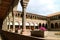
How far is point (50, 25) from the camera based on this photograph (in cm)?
4800

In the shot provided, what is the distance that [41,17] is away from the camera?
52.2m

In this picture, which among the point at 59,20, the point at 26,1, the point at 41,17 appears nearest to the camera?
the point at 26,1

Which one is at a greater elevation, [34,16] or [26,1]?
[26,1]

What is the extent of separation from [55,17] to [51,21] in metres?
2.60

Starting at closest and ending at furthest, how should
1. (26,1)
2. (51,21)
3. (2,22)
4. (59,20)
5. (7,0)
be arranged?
1. (26,1)
2. (7,0)
3. (2,22)
4. (59,20)
5. (51,21)

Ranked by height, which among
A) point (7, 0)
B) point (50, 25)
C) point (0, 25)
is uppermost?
point (7, 0)

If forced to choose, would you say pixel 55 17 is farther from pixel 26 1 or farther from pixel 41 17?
pixel 26 1

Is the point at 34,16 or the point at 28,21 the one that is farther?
the point at 34,16

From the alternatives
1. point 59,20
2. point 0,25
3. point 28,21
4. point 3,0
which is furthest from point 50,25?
point 3,0

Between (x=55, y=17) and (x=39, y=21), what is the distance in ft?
21.6

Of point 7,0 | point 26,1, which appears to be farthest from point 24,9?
point 7,0

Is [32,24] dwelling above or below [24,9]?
below

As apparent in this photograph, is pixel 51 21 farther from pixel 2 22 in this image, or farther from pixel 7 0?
pixel 7 0

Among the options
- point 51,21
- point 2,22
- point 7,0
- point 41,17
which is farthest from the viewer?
point 41,17
